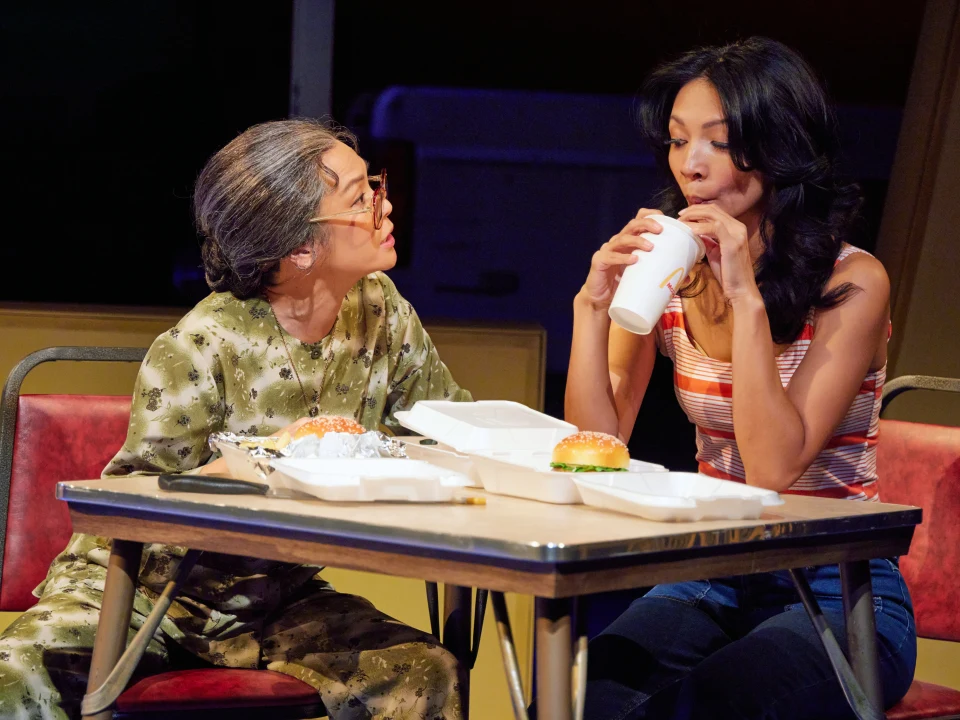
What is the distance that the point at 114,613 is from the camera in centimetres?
135

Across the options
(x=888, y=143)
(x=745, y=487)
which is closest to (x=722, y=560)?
(x=745, y=487)

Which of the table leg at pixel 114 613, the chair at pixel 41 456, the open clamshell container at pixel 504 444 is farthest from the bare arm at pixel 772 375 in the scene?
the chair at pixel 41 456

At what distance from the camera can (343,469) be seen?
132 centimetres

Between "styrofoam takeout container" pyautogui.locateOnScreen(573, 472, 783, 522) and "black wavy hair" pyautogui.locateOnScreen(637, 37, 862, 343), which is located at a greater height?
"black wavy hair" pyautogui.locateOnScreen(637, 37, 862, 343)

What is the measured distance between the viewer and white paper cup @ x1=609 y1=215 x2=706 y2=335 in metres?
1.43

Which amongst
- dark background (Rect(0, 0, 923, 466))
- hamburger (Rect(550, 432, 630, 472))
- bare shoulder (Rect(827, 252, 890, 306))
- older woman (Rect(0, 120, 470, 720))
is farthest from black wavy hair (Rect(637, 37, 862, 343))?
dark background (Rect(0, 0, 923, 466))

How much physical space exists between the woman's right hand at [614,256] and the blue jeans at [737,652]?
0.44m

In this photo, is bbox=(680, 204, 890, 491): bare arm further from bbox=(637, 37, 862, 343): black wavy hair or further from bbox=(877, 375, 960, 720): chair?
bbox=(877, 375, 960, 720): chair

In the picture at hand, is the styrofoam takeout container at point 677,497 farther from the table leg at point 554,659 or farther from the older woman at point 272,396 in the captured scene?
the older woman at point 272,396

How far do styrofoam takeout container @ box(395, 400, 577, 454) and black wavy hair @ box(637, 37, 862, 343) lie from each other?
0.42 meters

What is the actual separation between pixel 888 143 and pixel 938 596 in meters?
3.52

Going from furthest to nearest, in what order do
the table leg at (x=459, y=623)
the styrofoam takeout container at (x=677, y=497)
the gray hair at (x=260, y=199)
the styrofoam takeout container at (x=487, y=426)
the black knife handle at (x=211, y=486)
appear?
the gray hair at (x=260, y=199) < the table leg at (x=459, y=623) < the styrofoam takeout container at (x=487, y=426) < the black knife handle at (x=211, y=486) < the styrofoam takeout container at (x=677, y=497)

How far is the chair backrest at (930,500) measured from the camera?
1.91 meters

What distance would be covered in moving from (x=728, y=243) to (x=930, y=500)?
67cm
